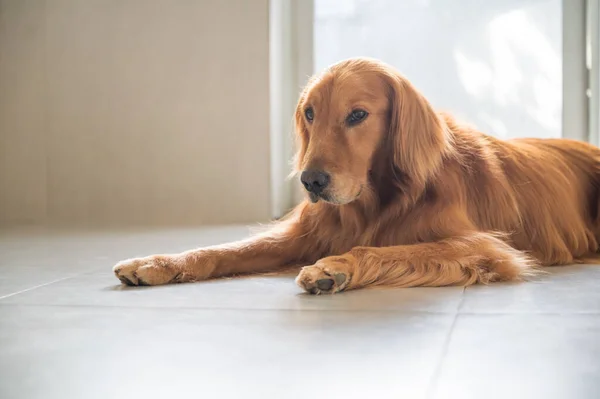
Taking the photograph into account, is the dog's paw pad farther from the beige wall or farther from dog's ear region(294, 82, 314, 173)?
the beige wall

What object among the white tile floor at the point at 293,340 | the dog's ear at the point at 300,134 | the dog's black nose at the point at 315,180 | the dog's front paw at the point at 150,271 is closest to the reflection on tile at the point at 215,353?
the white tile floor at the point at 293,340

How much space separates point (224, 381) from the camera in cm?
100

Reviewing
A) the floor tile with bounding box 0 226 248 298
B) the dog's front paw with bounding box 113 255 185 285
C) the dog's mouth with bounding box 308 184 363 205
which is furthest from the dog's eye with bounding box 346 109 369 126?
the floor tile with bounding box 0 226 248 298

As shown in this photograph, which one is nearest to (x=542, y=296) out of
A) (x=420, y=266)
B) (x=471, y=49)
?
(x=420, y=266)

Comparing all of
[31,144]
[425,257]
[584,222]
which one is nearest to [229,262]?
[425,257]

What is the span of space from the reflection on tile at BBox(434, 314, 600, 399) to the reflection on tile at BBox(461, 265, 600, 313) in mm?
92

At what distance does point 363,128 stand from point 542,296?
671 millimetres

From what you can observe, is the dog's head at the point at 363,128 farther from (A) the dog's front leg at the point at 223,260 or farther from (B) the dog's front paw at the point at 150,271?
(B) the dog's front paw at the point at 150,271

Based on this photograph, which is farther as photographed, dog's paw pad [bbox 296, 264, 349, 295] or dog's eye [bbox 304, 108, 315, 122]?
dog's eye [bbox 304, 108, 315, 122]

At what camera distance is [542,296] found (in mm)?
1657

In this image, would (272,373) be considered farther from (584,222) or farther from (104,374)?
(584,222)

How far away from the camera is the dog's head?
1993 mm

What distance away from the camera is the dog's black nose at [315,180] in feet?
6.38

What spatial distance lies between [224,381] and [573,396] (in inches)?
17.0
